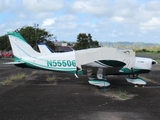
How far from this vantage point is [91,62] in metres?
10.8

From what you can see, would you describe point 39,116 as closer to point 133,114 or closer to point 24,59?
point 133,114

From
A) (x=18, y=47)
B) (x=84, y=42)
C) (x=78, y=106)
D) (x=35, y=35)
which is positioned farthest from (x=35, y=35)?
(x=78, y=106)

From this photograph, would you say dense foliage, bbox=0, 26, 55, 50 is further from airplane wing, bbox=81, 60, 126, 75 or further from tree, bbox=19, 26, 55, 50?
airplane wing, bbox=81, 60, 126, 75

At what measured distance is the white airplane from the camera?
10.9 metres

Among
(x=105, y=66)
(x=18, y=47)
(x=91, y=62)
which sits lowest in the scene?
(x=105, y=66)

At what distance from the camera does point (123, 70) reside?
11.6 m

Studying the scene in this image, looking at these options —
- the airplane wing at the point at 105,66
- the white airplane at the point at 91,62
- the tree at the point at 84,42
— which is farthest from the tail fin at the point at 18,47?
the tree at the point at 84,42

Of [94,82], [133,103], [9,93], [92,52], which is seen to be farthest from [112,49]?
[9,93]

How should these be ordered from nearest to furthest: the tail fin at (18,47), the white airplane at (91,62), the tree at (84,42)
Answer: the white airplane at (91,62), the tail fin at (18,47), the tree at (84,42)

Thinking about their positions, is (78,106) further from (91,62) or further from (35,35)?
(35,35)

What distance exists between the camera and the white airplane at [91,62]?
10.9 metres

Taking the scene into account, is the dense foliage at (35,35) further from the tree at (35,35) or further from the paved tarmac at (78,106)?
the paved tarmac at (78,106)

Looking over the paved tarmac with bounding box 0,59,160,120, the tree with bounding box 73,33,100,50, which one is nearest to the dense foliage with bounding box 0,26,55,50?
the tree with bounding box 73,33,100,50

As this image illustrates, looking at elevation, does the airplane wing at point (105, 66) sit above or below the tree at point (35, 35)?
below
